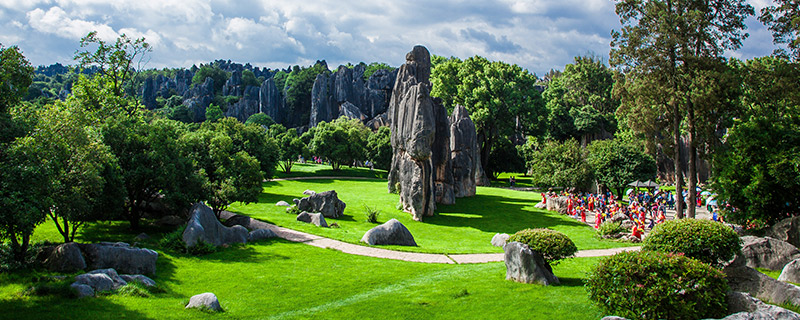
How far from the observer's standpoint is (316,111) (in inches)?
4018

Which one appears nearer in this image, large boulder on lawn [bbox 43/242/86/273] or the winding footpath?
large boulder on lawn [bbox 43/242/86/273]

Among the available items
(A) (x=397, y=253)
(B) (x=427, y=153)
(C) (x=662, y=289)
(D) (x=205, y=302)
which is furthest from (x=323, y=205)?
(C) (x=662, y=289)

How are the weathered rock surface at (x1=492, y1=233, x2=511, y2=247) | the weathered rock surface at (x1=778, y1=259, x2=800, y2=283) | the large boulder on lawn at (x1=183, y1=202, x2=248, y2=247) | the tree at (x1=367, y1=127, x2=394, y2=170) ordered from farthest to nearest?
the tree at (x1=367, y1=127, x2=394, y2=170) → the weathered rock surface at (x1=492, y1=233, x2=511, y2=247) → the large boulder on lawn at (x1=183, y1=202, x2=248, y2=247) → the weathered rock surface at (x1=778, y1=259, x2=800, y2=283)

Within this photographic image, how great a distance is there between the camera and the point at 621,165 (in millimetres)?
44125

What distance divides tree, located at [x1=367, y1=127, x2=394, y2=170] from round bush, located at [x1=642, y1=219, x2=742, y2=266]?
165 ft

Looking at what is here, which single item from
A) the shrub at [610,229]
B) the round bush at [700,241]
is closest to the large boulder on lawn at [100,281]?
the round bush at [700,241]

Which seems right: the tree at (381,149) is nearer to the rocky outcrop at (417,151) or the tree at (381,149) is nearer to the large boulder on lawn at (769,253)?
the rocky outcrop at (417,151)

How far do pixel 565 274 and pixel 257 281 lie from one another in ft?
33.5

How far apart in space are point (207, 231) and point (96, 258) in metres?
4.78

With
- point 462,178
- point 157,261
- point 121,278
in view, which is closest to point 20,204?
point 121,278

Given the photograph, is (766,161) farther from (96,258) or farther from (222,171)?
(96,258)

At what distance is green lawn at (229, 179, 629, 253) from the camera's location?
78.7ft

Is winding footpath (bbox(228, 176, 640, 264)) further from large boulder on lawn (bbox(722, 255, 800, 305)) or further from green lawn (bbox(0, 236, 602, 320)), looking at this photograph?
large boulder on lawn (bbox(722, 255, 800, 305))

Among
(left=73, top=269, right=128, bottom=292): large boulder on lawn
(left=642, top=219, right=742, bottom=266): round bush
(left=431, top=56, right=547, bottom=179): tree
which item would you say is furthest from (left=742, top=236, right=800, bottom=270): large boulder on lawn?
(left=431, top=56, right=547, bottom=179): tree
